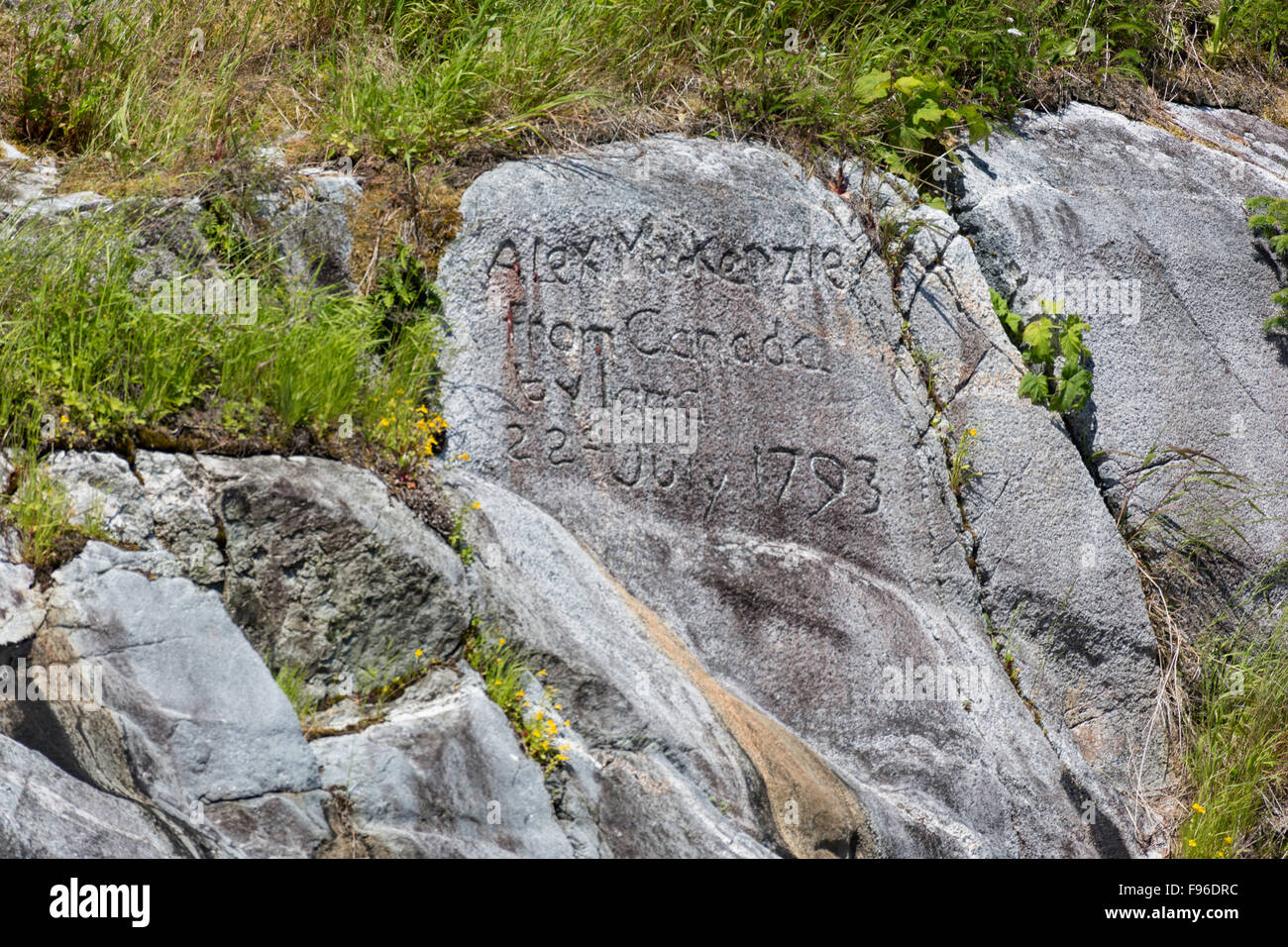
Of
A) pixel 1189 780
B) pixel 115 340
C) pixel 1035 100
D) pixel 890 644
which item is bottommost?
pixel 1189 780

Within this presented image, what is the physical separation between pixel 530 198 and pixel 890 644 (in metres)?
2.48

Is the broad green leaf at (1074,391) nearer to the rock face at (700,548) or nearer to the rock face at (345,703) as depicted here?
the rock face at (700,548)

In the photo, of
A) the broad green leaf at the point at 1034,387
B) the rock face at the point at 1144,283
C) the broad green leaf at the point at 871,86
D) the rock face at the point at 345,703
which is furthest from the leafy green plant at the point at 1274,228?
the rock face at the point at 345,703

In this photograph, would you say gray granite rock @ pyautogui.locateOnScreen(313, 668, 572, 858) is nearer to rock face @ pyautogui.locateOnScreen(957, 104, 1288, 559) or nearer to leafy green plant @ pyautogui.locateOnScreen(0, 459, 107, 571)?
leafy green plant @ pyautogui.locateOnScreen(0, 459, 107, 571)

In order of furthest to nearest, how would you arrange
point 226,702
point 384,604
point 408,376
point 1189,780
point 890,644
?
point 1189,780
point 890,644
point 408,376
point 384,604
point 226,702

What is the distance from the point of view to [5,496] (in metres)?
3.10

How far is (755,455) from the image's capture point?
4684 mm

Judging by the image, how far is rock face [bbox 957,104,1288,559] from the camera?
5.56m

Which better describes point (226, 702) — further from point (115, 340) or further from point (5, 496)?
point (115, 340)

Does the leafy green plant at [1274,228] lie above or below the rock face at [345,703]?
above

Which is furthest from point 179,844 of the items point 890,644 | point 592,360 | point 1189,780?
point 1189,780

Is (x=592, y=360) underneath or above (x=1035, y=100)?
underneath

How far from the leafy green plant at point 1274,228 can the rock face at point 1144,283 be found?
6 centimetres

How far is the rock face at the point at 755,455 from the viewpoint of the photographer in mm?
4344
